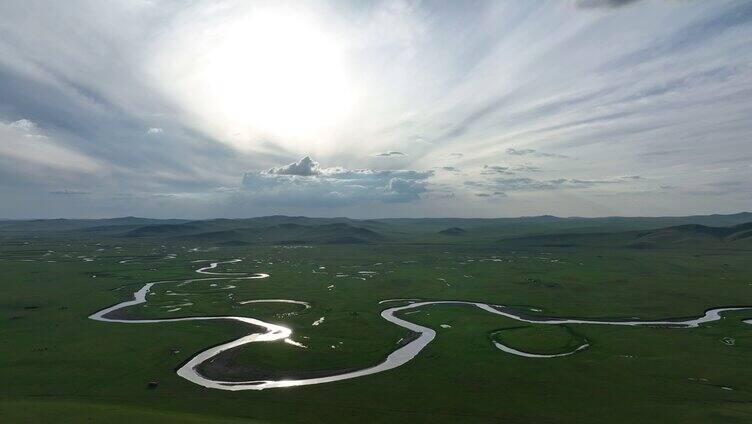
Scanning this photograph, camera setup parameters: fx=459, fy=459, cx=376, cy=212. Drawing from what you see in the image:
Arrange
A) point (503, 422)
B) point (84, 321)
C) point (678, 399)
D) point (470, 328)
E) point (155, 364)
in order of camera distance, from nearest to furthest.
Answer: point (503, 422) < point (678, 399) < point (155, 364) < point (470, 328) < point (84, 321)

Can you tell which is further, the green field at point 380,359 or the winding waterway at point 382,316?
the winding waterway at point 382,316

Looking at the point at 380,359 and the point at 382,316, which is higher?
the point at 382,316

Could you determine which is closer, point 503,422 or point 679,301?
point 503,422

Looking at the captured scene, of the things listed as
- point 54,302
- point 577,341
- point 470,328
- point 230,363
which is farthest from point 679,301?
point 54,302

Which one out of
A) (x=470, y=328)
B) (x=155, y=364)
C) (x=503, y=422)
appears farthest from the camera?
(x=470, y=328)

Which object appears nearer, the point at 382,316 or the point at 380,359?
the point at 380,359

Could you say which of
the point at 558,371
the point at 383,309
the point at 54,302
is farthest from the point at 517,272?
the point at 54,302

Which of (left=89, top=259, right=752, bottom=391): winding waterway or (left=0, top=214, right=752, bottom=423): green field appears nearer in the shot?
(left=0, top=214, right=752, bottom=423): green field

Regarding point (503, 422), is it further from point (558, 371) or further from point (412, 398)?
point (558, 371)

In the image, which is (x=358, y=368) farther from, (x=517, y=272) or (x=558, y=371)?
(x=517, y=272)
